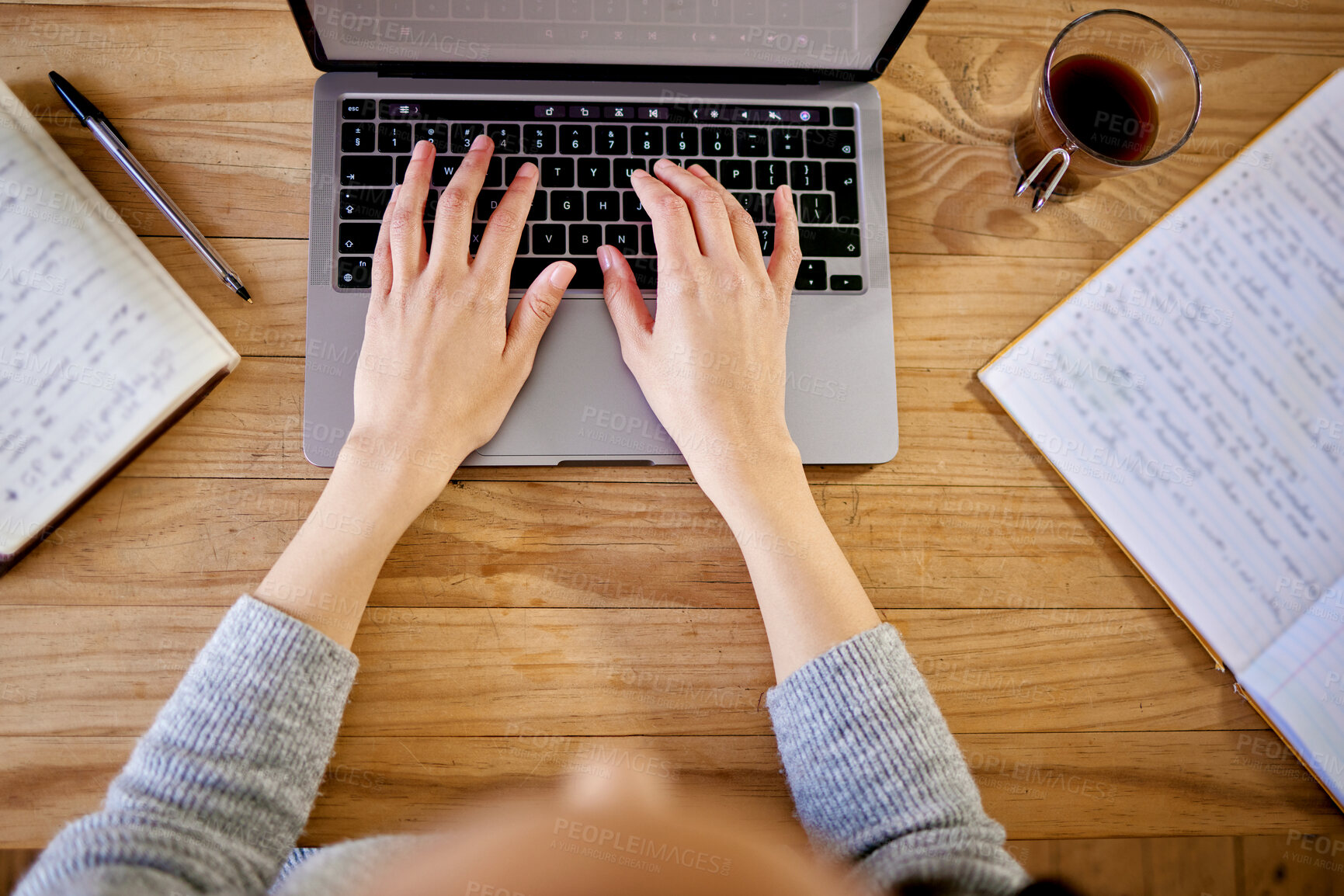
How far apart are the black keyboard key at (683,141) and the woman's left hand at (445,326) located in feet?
0.40

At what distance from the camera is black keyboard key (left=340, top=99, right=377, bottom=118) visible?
636 millimetres

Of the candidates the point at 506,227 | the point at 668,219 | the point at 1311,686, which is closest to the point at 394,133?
the point at 506,227

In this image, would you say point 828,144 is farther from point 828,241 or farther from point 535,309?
point 535,309

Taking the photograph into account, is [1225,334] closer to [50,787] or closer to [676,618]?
[676,618]

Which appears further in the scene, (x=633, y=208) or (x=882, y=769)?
(x=633, y=208)

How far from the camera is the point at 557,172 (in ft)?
2.10

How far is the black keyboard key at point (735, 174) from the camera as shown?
66 centimetres

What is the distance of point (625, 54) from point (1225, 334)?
1.92 ft

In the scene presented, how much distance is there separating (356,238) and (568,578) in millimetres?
338

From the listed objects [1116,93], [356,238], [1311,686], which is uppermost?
[1116,93]

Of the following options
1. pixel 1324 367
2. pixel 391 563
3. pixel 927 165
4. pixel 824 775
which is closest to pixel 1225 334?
pixel 1324 367

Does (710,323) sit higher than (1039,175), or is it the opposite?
(1039,175)

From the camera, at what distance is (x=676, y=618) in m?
0.63

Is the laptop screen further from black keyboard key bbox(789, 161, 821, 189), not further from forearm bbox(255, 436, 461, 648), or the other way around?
forearm bbox(255, 436, 461, 648)
